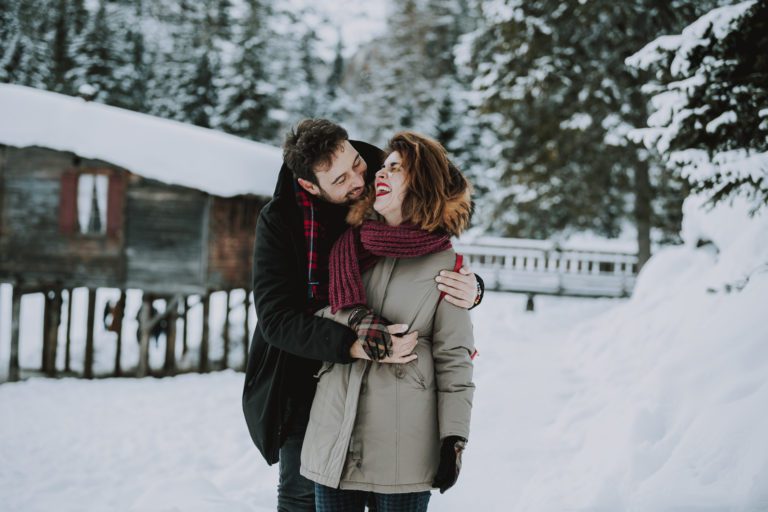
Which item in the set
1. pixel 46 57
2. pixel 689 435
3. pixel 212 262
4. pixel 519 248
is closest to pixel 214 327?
pixel 212 262

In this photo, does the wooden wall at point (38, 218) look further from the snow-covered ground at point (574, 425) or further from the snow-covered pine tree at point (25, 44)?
the snow-covered pine tree at point (25, 44)

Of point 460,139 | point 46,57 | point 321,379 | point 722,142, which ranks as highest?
point 46,57

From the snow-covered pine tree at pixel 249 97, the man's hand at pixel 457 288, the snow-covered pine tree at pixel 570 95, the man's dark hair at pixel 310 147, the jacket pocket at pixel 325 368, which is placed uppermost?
the snow-covered pine tree at pixel 249 97

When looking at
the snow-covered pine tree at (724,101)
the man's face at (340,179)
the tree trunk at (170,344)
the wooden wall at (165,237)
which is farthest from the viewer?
the tree trunk at (170,344)

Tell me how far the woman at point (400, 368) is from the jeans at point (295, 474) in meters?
0.25

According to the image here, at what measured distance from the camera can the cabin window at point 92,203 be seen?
40.8 feet

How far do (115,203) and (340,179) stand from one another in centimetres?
1151

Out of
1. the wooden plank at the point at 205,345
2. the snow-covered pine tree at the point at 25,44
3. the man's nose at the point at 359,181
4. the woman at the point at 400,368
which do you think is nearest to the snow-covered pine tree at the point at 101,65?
the snow-covered pine tree at the point at 25,44

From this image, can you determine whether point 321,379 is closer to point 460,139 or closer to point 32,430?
point 32,430

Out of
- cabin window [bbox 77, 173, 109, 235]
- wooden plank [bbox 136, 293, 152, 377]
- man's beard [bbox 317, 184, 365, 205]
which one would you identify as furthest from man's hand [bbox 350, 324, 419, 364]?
wooden plank [bbox 136, 293, 152, 377]

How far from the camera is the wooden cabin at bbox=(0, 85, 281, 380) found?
1239cm

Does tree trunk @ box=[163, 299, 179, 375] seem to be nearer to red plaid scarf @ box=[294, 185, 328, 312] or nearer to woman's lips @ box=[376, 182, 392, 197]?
red plaid scarf @ box=[294, 185, 328, 312]

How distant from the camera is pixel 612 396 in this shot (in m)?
6.26

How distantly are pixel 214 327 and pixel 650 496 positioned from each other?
17.5m
